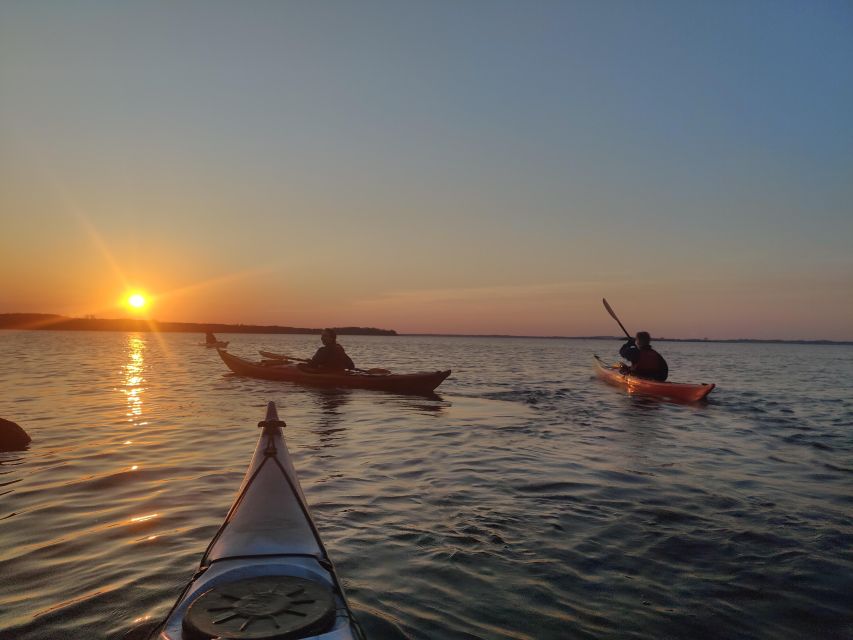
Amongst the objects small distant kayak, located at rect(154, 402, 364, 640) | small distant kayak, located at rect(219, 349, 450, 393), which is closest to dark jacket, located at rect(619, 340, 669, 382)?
small distant kayak, located at rect(219, 349, 450, 393)

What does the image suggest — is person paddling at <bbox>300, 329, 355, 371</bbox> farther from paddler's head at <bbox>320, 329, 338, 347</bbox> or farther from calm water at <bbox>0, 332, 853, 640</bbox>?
calm water at <bbox>0, 332, 853, 640</bbox>

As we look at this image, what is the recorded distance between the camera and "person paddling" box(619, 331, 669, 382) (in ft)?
59.0

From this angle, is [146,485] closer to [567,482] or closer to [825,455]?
[567,482]

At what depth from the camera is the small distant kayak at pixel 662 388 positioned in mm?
16031

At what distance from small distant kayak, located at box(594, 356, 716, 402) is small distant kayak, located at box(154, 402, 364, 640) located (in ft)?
49.1

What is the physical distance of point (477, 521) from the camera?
18.7 ft

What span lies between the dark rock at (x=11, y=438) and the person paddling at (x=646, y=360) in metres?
16.8

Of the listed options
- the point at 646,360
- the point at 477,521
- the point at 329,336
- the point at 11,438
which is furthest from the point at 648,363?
the point at 11,438

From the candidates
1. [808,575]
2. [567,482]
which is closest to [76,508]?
[567,482]

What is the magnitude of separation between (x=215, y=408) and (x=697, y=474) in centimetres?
1171

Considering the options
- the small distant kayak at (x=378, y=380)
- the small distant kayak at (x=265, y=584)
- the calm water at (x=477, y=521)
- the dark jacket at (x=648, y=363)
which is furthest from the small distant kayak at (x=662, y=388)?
the small distant kayak at (x=265, y=584)

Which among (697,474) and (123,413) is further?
(123,413)

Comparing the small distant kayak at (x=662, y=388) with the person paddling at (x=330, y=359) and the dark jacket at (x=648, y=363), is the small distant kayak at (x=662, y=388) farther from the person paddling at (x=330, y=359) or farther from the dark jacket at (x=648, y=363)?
the person paddling at (x=330, y=359)

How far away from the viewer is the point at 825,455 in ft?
32.2
